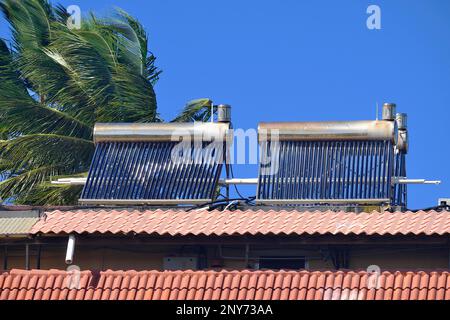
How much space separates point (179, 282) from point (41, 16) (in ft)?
66.2

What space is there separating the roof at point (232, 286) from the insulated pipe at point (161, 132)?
5.70 m

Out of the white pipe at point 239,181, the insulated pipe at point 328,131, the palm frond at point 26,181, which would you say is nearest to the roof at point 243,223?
the white pipe at point 239,181

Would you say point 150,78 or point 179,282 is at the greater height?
point 150,78

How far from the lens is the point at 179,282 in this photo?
29.8 metres

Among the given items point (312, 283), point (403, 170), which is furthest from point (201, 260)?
point (403, 170)

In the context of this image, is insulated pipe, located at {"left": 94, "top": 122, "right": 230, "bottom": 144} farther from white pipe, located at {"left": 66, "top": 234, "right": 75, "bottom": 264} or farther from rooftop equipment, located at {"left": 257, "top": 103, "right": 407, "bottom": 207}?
white pipe, located at {"left": 66, "top": 234, "right": 75, "bottom": 264}

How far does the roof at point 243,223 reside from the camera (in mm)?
31109

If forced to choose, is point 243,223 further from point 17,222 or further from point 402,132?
point 402,132

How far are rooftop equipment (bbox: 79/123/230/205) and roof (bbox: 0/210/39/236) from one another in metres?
1.50

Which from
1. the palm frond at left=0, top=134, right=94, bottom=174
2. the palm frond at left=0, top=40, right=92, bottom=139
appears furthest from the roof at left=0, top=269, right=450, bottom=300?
the palm frond at left=0, top=40, right=92, bottom=139

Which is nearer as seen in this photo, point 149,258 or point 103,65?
point 149,258

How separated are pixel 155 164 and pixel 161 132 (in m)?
0.66

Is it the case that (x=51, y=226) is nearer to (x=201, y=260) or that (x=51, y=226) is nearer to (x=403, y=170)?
(x=201, y=260)
